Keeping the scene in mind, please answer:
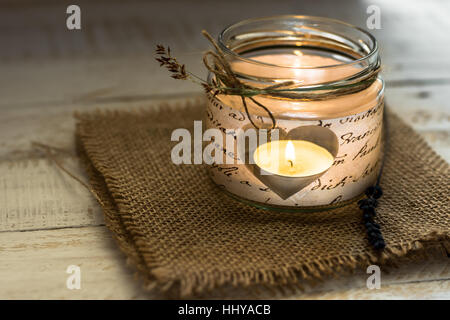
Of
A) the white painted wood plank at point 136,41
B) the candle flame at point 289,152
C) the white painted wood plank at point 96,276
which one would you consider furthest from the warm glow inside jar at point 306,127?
the white painted wood plank at point 136,41

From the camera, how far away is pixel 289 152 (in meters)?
0.59

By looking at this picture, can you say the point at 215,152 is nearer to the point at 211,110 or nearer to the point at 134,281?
the point at 211,110

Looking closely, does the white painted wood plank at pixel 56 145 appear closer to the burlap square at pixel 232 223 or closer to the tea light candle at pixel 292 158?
the burlap square at pixel 232 223

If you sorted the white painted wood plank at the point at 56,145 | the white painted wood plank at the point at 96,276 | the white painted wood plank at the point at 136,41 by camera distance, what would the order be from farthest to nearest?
the white painted wood plank at the point at 136,41
the white painted wood plank at the point at 56,145
the white painted wood plank at the point at 96,276

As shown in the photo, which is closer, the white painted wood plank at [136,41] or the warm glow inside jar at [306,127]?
the warm glow inside jar at [306,127]

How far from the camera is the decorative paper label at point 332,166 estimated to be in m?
0.57

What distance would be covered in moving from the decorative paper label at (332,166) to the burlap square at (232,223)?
21 mm

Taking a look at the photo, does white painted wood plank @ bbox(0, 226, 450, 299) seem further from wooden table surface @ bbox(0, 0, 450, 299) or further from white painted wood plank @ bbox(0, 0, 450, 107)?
white painted wood plank @ bbox(0, 0, 450, 107)

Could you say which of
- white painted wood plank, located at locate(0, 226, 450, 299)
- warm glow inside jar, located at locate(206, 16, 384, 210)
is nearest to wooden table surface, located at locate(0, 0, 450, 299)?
white painted wood plank, located at locate(0, 226, 450, 299)

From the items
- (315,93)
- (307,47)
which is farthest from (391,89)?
(315,93)

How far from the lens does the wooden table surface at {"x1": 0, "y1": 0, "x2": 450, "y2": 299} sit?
541 mm

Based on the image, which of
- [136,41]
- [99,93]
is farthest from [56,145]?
[136,41]

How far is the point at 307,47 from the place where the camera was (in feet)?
2.28

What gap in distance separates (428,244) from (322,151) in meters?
0.14
